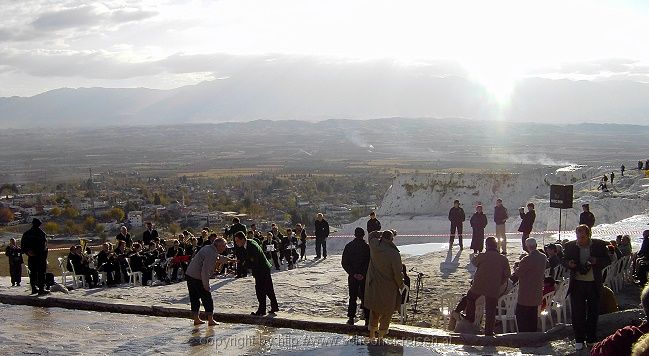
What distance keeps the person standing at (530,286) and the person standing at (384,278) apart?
158cm

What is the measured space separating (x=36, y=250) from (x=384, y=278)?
6.75 meters

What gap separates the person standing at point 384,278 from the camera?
8438mm

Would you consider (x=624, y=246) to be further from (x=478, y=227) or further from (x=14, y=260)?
(x=14, y=260)

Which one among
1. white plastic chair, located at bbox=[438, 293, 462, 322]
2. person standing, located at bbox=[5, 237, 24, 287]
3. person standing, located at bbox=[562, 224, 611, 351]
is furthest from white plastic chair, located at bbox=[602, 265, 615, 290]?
person standing, located at bbox=[5, 237, 24, 287]

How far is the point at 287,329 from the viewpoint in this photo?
986 cm

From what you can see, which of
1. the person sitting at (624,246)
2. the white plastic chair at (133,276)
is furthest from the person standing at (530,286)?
the white plastic chair at (133,276)

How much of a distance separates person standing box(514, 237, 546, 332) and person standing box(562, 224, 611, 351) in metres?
0.48

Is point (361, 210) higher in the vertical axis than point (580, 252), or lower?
lower

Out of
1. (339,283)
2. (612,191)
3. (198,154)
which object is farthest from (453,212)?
(198,154)

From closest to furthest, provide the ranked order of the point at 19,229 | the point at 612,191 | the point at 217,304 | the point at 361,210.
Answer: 1. the point at 217,304
2. the point at 612,191
3. the point at 19,229
4. the point at 361,210

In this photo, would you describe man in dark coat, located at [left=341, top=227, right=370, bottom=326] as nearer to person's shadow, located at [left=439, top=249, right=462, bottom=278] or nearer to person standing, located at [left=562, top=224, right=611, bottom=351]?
person standing, located at [left=562, top=224, right=611, bottom=351]

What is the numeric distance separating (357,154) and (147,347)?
148870 mm

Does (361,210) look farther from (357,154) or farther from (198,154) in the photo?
(198,154)

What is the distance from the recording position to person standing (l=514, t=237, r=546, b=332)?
8867 mm
